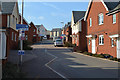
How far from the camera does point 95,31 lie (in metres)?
21.9

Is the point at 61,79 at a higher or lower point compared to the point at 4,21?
lower

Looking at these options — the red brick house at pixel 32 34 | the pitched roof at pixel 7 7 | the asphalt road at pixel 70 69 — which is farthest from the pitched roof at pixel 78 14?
the asphalt road at pixel 70 69

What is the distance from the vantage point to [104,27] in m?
19.2

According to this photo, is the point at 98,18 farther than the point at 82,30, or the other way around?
the point at 82,30

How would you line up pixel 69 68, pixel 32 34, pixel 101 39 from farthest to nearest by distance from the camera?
pixel 32 34 < pixel 101 39 < pixel 69 68

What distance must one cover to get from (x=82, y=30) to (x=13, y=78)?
21.9m

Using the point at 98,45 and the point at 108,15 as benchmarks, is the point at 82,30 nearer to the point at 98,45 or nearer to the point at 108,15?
the point at 98,45

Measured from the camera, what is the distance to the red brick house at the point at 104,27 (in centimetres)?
1632

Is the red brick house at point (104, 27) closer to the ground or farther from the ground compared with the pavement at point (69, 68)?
farther from the ground

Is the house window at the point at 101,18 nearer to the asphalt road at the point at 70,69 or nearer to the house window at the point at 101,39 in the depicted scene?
the house window at the point at 101,39

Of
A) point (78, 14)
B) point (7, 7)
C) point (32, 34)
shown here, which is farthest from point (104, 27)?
point (32, 34)

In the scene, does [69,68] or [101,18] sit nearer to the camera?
[69,68]

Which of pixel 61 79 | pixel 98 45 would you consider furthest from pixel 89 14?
pixel 61 79

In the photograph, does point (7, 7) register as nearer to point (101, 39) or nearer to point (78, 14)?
point (101, 39)
